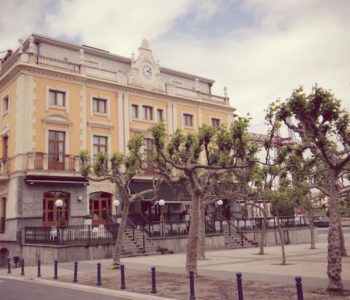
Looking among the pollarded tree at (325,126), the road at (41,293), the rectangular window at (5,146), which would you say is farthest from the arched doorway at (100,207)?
the pollarded tree at (325,126)

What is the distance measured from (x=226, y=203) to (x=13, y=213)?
18.6 meters

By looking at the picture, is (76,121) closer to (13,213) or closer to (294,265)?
(13,213)

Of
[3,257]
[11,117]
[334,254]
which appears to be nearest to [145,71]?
[11,117]

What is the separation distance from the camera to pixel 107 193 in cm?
3111

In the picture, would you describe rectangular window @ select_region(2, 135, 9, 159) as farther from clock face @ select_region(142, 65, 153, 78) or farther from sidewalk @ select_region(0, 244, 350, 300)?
sidewalk @ select_region(0, 244, 350, 300)

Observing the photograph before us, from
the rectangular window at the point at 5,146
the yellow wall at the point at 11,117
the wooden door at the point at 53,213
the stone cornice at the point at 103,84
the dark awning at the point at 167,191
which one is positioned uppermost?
the stone cornice at the point at 103,84

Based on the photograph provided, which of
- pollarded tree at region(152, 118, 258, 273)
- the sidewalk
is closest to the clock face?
the sidewalk

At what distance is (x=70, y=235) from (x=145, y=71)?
1575cm

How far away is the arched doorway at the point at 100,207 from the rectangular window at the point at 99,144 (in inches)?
122

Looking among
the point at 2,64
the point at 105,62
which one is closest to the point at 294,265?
the point at 105,62

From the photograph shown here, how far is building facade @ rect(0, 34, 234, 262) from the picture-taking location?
27609mm

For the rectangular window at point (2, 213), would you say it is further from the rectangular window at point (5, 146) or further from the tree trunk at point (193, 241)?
the tree trunk at point (193, 241)

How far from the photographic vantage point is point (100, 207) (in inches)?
1207

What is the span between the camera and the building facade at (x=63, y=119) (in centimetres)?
2761
